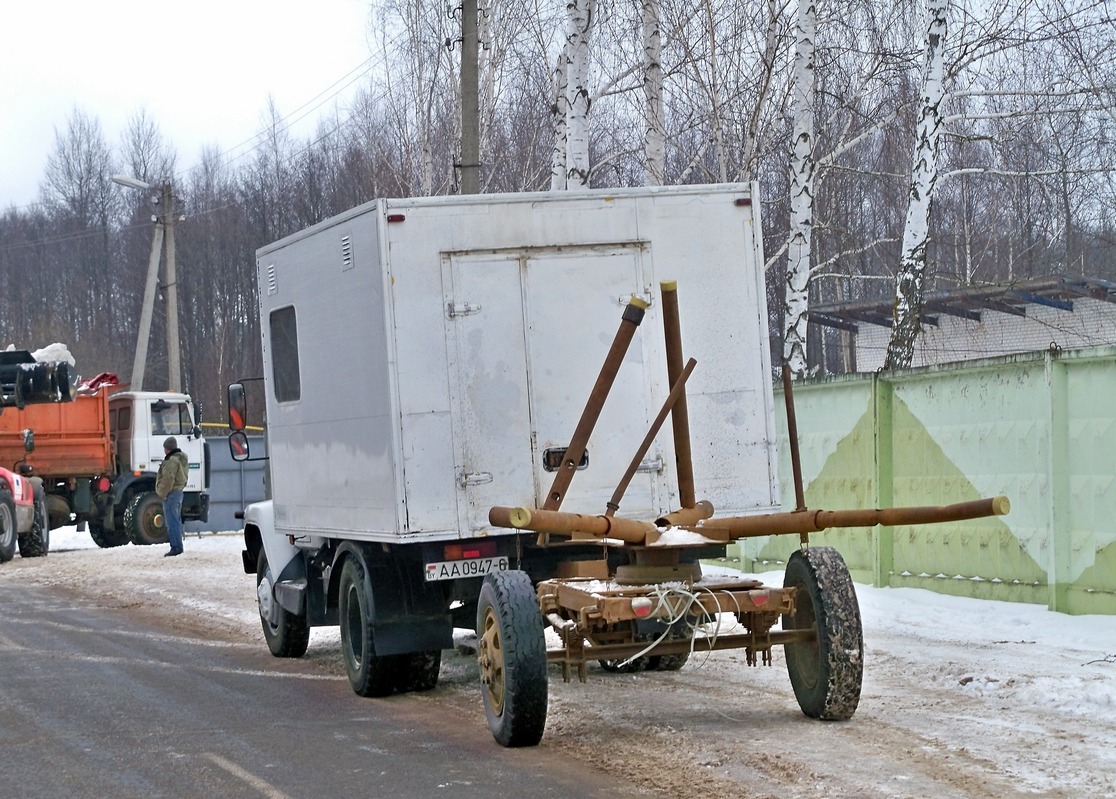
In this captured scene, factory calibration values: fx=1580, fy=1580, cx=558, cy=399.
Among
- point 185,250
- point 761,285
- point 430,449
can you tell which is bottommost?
point 430,449

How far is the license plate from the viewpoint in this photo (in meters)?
8.98

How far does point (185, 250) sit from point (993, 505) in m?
73.6

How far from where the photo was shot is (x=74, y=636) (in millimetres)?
13633

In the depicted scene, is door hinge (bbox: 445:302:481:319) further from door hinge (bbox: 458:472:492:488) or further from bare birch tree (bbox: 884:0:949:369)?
bare birch tree (bbox: 884:0:949:369)

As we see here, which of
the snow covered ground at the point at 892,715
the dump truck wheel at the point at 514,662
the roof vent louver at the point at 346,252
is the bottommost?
the snow covered ground at the point at 892,715

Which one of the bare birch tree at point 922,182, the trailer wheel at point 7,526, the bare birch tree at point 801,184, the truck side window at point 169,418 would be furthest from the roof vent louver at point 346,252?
the truck side window at point 169,418

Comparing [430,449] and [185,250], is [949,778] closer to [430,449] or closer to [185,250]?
[430,449]

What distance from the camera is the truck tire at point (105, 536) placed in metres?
29.1

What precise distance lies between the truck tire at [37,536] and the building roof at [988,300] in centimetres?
1464

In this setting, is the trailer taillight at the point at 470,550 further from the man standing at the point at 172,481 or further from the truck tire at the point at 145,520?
the truck tire at the point at 145,520

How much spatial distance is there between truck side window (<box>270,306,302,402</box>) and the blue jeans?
531 inches

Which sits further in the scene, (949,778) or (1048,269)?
(1048,269)

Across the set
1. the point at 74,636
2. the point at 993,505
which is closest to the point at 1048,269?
the point at 74,636

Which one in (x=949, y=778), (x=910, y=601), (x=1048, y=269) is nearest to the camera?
(x=949, y=778)
